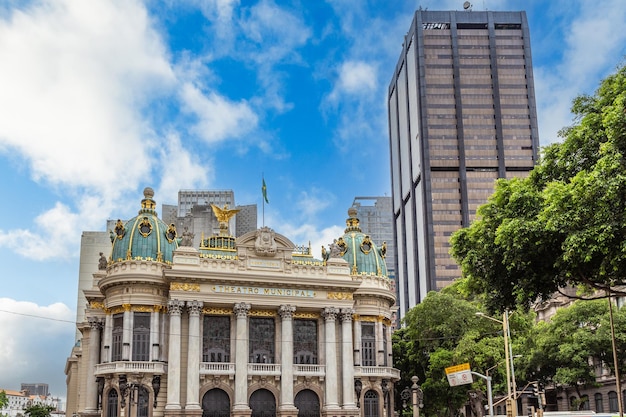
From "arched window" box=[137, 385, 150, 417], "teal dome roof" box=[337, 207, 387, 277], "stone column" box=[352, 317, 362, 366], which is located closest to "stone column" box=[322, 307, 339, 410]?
"stone column" box=[352, 317, 362, 366]

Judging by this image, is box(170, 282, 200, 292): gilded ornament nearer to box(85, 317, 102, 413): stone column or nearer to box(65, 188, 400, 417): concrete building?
box(65, 188, 400, 417): concrete building

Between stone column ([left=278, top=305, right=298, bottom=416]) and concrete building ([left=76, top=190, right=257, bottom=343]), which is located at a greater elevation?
concrete building ([left=76, top=190, right=257, bottom=343])

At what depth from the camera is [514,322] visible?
6944cm

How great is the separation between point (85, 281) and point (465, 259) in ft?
338

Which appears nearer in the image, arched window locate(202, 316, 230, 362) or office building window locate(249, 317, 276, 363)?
arched window locate(202, 316, 230, 362)

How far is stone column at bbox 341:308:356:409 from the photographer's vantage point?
6344 centimetres

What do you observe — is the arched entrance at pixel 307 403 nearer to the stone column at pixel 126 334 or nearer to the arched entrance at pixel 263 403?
the arched entrance at pixel 263 403

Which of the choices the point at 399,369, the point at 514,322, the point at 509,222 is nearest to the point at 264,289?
the point at 399,369

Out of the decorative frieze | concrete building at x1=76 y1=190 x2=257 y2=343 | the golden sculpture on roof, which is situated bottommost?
the decorative frieze

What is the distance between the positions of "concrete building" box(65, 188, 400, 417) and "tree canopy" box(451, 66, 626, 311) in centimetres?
3091

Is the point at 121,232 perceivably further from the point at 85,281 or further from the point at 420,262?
the point at 420,262

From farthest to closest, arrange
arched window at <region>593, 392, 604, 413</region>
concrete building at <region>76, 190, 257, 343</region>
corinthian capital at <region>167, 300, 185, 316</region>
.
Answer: concrete building at <region>76, 190, 257, 343</region> < arched window at <region>593, 392, 604, 413</region> < corinthian capital at <region>167, 300, 185, 316</region>

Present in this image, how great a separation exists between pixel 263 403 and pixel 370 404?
10.5 metres

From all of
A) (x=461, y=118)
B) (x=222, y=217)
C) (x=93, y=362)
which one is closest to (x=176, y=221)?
(x=222, y=217)
